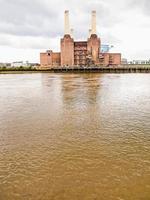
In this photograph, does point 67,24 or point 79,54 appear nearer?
point 67,24

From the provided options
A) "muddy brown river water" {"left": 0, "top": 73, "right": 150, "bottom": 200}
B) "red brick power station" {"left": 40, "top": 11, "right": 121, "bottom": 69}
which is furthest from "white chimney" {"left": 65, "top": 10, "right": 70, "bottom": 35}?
"muddy brown river water" {"left": 0, "top": 73, "right": 150, "bottom": 200}

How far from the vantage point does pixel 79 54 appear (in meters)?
130

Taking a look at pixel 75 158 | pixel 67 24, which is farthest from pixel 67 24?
pixel 75 158

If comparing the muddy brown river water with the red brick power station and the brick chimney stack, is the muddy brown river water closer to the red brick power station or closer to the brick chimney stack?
the brick chimney stack

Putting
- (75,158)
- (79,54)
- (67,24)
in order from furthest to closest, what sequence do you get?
1. (79,54)
2. (67,24)
3. (75,158)

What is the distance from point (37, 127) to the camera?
1260cm

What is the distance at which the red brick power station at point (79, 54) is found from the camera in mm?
122600

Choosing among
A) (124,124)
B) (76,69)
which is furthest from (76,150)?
(76,69)

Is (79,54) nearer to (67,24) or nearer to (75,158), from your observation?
(67,24)

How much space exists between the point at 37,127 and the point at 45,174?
217 inches

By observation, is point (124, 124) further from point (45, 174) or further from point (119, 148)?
point (45, 174)

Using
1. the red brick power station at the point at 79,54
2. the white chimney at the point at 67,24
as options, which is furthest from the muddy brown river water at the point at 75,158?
the red brick power station at the point at 79,54

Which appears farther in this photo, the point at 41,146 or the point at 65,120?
the point at 65,120

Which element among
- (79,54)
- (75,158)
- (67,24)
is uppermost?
(67,24)
